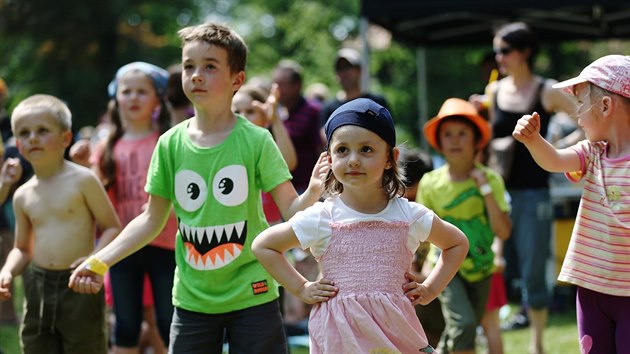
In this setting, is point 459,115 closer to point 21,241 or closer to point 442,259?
point 442,259

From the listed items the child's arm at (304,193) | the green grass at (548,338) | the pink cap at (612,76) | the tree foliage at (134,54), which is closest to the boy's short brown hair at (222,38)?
the child's arm at (304,193)

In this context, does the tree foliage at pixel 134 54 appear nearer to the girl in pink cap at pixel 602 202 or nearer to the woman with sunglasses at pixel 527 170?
the woman with sunglasses at pixel 527 170

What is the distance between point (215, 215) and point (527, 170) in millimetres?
3474

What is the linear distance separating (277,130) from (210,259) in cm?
141

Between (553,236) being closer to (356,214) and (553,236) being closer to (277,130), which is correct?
(277,130)

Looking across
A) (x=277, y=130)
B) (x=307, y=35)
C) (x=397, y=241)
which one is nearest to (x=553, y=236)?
(x=277, y=130)

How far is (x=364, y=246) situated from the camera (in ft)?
12.8

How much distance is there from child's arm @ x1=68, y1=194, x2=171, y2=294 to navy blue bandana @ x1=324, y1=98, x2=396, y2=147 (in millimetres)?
1123

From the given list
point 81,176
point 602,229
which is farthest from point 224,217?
point 602,229

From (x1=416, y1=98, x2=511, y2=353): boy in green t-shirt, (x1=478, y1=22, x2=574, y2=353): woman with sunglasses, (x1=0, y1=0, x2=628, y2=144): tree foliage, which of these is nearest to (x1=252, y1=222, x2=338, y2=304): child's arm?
(x1=416, y1=98, x2=511, y2=353): boy in green t-shirt

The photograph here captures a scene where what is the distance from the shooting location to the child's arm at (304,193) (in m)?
4.22

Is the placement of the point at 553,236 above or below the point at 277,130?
below

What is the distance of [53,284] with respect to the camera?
5230 mm

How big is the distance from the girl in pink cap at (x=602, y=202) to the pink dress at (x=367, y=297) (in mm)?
839
